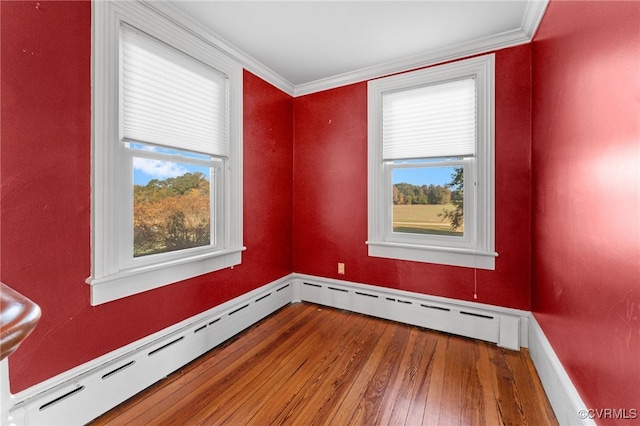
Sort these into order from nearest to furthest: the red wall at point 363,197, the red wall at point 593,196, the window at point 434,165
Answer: the red wall at point 593,196
the red wall at point 363,197
the window at point 434,165

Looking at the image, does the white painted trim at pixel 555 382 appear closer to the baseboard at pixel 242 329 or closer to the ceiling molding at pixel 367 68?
the baseboard at pixel 242 329

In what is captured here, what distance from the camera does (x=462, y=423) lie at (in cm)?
151

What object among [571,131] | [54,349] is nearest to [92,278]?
[54,349]

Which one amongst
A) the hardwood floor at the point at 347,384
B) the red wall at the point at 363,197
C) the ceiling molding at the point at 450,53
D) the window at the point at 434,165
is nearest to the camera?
the hardwood floor at the point at 347,384

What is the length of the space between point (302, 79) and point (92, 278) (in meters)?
2.61

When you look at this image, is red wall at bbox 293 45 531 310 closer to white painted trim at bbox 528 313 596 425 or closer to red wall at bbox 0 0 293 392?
white painted trim at bbox 528 313 596 425

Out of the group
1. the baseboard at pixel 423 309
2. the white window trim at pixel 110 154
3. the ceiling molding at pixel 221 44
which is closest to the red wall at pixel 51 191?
the white window trim at pixel 110 154

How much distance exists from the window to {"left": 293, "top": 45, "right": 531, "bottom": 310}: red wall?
0.09 m

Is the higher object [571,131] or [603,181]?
[571,131]

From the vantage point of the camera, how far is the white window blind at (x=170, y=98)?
5.74ft

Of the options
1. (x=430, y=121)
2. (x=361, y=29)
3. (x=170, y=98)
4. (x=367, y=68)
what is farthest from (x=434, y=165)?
(x=170, y=98)

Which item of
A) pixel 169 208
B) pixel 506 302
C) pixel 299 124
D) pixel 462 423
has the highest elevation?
pixel 299 124

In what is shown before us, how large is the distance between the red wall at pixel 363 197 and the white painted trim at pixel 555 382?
356mm

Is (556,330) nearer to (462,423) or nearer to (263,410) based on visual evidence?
(462,423)
